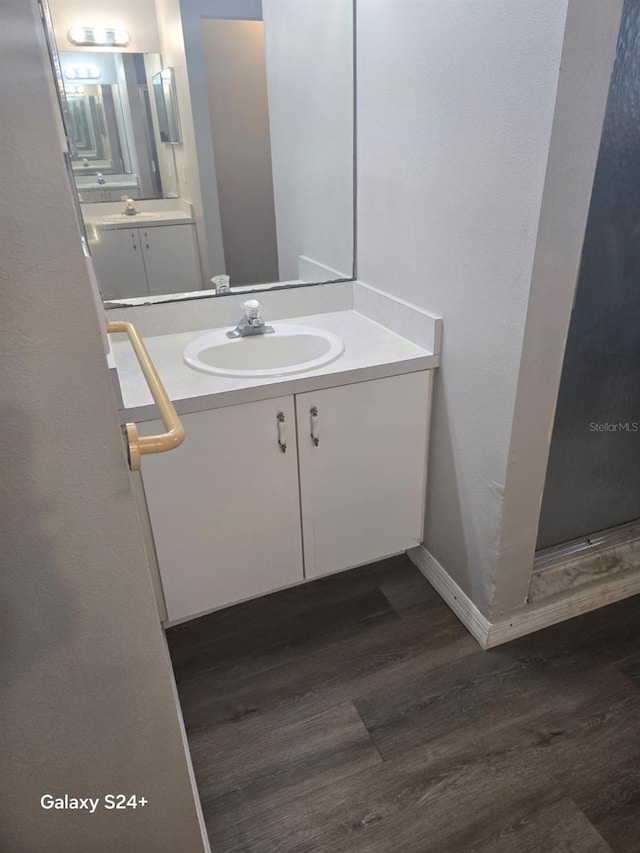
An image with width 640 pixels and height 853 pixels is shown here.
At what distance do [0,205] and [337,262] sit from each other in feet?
5.10

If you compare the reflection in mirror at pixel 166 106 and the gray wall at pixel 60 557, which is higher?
the reflection in mirror at pixel 166 106

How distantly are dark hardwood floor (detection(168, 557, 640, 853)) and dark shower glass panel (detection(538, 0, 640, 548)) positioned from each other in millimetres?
350

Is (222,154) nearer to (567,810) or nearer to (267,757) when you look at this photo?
(267,757)

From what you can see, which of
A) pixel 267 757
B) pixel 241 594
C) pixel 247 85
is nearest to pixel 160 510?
pixel 241 594

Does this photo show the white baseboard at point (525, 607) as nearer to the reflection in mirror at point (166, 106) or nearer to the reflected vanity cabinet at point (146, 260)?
the reflected vanity cabinet at point (146, 260)

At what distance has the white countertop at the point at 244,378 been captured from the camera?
1.42 meters

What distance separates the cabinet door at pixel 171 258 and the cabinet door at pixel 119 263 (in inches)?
1.0

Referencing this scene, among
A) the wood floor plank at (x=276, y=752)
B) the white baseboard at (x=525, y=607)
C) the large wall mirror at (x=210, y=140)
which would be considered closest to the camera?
the wood floor plank at (x=276, y=752)

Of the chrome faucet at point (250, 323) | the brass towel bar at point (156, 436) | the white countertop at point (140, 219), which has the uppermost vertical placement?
the white countertop at point (140, 219)

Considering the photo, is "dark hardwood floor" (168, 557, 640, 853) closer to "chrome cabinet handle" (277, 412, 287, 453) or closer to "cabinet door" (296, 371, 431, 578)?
"cabinet door" (296, 371, 431, 578)

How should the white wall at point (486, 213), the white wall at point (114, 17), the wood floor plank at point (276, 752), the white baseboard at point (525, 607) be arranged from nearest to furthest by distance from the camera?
the white wall at point (486, 213), the wood floor plank at point (276, 752), the white wall at point (114, 17), the white baseboard at point (525, 607)

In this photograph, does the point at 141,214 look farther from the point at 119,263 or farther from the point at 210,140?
the point at 210,140

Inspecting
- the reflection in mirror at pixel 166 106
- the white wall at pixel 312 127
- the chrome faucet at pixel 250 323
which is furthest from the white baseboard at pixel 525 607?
the reflection in mirror at pixel 166 106

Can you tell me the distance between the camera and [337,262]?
1.99 meters
